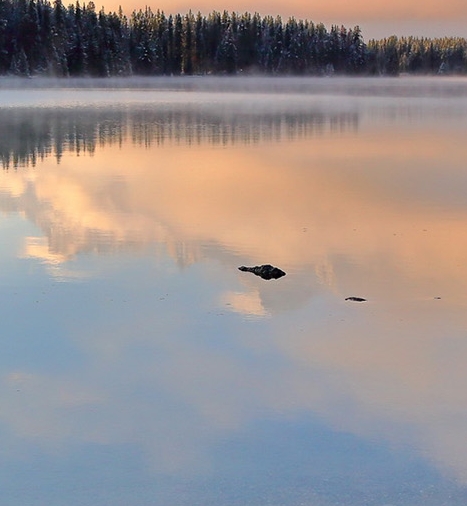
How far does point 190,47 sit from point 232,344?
4236 inches

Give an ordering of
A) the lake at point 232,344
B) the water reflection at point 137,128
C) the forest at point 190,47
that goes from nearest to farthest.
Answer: the lake at point 232,344 → the water reflection at point 137,128 → the forest at point 190,47

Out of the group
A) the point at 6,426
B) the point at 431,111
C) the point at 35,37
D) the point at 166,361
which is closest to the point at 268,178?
the point at 166,361

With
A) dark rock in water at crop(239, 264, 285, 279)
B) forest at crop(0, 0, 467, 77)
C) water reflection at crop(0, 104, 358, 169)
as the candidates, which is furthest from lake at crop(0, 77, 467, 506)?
forest at crop(0, 0, 467, 77)

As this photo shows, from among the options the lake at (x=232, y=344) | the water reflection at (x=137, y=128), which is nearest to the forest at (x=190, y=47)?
the water reflection at (x=137, y=128)

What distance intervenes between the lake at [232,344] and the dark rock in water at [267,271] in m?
0.09

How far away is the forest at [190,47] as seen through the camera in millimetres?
84312

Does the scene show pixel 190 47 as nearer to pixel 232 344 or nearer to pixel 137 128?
pixel 137 128

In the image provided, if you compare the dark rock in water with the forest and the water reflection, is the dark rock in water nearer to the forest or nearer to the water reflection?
the water reflection

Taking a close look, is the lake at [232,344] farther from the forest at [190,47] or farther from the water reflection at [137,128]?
the forest at [190,47]

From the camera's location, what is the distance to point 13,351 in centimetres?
484

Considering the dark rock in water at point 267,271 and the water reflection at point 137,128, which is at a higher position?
the dark rock in water at point 267,271

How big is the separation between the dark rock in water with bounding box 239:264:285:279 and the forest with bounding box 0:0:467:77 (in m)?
78.1

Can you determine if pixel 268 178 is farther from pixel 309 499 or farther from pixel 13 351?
pixel 309 499

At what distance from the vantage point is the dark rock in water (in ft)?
21.5
